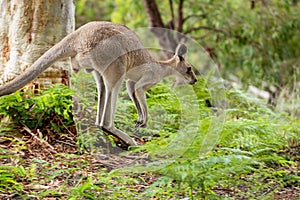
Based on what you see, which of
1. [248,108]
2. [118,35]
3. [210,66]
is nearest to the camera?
[210,66]

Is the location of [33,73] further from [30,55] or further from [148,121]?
[30,55]

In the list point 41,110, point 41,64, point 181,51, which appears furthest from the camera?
point 41,110

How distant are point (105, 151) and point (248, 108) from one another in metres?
3.33

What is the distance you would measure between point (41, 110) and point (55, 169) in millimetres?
826

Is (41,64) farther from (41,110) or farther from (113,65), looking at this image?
(41,110)

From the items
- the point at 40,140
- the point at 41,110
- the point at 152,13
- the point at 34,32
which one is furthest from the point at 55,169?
the point at 152,13

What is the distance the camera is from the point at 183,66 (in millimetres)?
2889

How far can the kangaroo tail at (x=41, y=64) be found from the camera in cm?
319

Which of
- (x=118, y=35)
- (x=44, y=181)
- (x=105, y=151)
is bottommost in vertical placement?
(x=44, y=181)

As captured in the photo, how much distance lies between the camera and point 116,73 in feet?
9.89

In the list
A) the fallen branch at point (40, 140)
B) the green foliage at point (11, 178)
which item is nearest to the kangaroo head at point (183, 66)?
the green foliage at point (11, 178)

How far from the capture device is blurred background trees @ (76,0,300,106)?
30.8ft

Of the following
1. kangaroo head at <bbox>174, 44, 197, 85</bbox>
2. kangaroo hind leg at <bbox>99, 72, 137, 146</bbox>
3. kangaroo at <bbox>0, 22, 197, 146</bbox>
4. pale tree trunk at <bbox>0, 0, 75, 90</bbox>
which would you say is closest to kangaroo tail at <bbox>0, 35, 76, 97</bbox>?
kangaroo at <bbox>0, 22, 197, 146</bbox>

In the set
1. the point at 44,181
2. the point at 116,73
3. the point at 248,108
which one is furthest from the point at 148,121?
the point at 248,108
